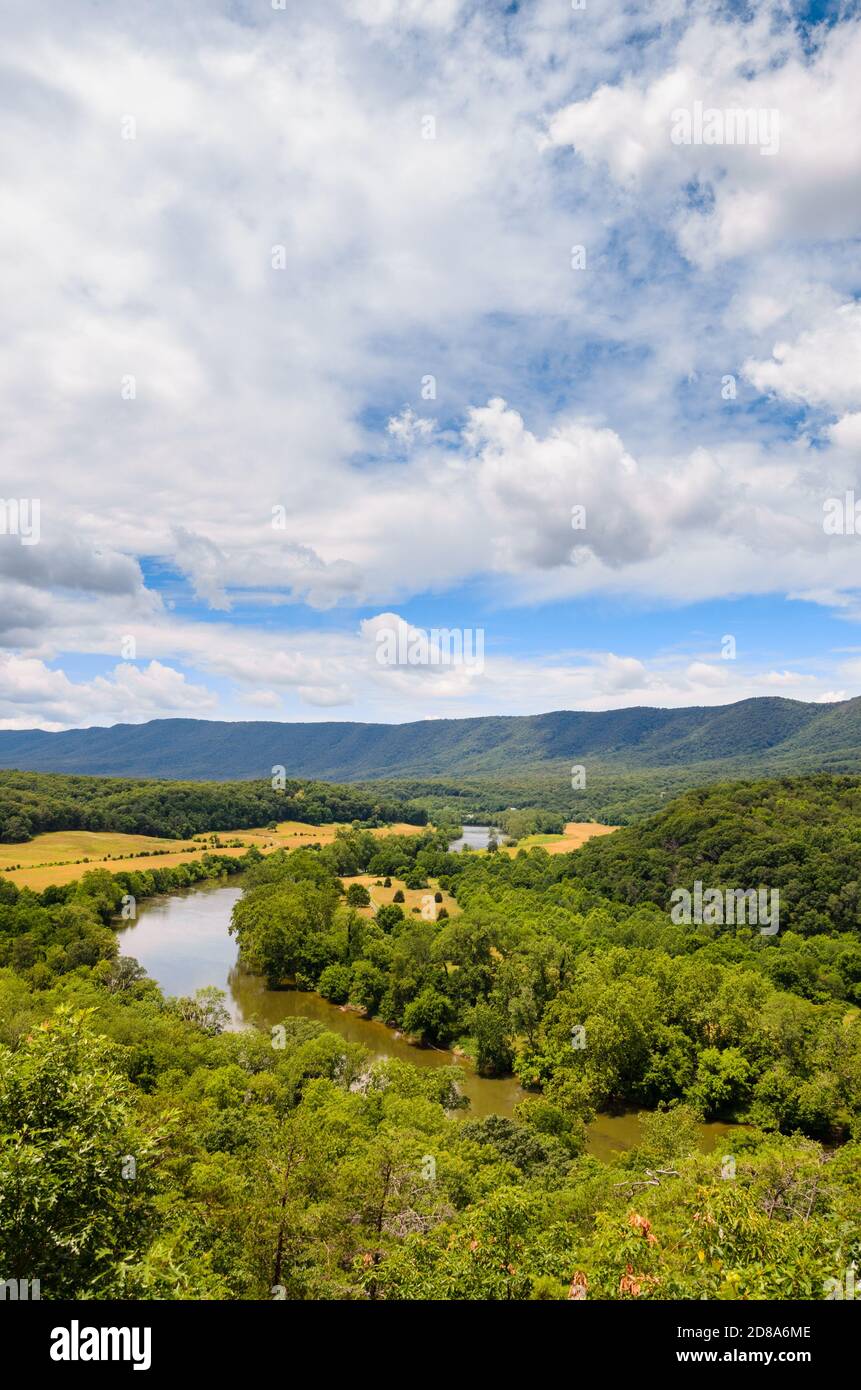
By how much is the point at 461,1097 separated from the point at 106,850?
79259 mm

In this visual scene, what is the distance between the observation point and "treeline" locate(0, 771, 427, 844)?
99250 millimetres

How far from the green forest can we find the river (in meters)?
1.26

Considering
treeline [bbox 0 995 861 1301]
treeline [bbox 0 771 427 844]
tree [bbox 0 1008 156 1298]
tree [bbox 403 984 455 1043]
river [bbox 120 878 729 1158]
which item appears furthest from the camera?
treeline [bbox 0 771 427 844]

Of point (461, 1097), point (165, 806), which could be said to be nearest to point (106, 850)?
point (165, 806)

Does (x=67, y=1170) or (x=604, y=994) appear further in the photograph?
(x=604, y=994)

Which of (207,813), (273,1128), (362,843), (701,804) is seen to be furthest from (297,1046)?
(207,813)

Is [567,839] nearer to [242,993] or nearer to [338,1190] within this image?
[242,993]

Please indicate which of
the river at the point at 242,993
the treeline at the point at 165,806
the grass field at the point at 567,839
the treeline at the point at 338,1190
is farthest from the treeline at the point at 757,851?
the treeline at the point at 165,806

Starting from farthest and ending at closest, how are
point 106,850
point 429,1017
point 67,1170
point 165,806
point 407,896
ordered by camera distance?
1. point 165,806
2. point 106,850
3. point 407,896
4. point 429,1017
5. point 67,1170

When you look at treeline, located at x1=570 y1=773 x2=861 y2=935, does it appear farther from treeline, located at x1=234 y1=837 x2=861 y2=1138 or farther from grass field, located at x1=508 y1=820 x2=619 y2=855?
grass field, located at x1=508 y1=820 x2=619 y2=855

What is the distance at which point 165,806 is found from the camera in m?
122

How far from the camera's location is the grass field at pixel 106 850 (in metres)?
74.6

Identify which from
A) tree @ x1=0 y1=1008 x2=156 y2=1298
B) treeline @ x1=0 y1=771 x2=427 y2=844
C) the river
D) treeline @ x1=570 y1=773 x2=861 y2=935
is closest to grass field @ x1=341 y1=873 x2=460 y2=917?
treeline @ x1=570 y1=773 x2=861 y2=935
